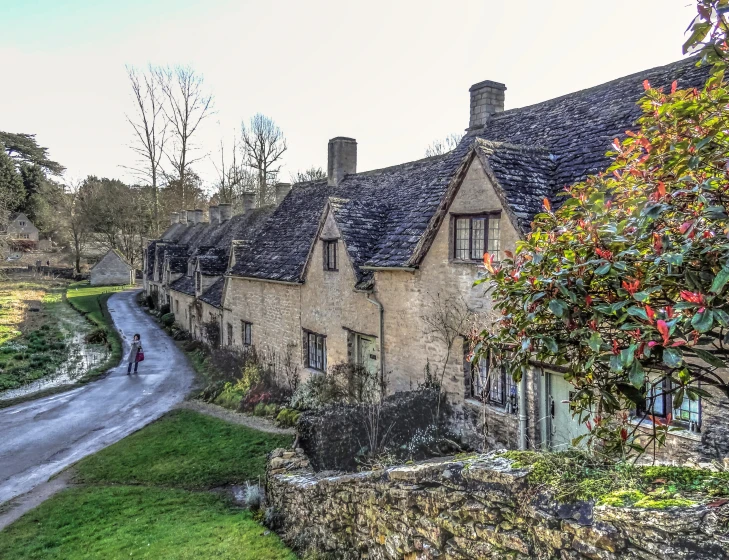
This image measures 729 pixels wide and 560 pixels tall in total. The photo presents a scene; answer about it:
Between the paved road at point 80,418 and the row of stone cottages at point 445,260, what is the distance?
17.5ft

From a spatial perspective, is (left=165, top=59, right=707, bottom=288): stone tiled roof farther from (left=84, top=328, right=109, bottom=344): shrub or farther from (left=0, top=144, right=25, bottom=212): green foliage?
(left=0, top=144, right=25, bottom=212): green foliage

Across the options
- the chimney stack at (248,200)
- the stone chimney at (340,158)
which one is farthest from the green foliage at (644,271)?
the chimney stack at (248,200)

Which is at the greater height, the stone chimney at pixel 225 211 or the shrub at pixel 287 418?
the stone chimney at pixel 225 211

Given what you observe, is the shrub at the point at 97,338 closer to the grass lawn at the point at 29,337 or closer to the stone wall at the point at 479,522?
the grass lawn at the point at 29,337

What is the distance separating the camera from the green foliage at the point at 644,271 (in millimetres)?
3072

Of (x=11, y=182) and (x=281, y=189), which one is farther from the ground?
(x=11, y=182)

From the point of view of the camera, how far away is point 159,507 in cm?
1111

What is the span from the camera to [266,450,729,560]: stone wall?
121 inches

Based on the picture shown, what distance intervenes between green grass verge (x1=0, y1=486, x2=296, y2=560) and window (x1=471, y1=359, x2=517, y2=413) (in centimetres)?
546

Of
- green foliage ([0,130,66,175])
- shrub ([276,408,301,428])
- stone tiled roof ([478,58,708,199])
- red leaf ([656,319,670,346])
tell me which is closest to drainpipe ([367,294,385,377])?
shrub ([276,408,301,428])

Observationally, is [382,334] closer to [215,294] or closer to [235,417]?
[235,417]

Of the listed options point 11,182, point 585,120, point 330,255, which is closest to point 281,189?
point 330,255

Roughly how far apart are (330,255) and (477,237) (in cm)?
643

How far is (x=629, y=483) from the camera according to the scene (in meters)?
3.70
